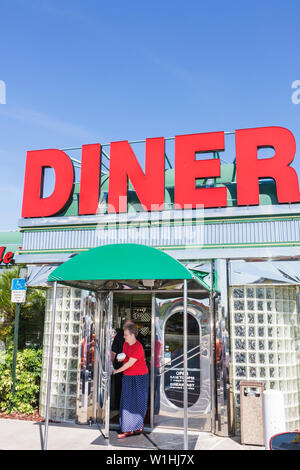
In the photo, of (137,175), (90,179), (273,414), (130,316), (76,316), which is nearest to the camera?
(273,414)

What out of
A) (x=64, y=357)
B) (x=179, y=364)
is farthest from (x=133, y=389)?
(x=64, y=357)

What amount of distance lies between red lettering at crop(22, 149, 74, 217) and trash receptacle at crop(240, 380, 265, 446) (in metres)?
5.30

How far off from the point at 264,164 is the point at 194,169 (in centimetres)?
142

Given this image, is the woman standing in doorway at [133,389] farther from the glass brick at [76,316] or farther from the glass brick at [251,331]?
the glass brick at [251,331]

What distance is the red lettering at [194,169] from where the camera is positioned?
8.00m

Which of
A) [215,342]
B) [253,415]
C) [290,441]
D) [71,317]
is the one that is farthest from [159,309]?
[290,441]

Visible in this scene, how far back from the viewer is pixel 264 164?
7.93 metres

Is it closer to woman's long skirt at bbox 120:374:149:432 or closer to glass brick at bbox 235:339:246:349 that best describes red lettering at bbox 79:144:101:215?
woman's long skirt at bbox 120:374:149:432

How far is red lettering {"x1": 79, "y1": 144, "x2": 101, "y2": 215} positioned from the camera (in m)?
8.58

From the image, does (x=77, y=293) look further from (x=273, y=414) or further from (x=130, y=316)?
(x=273, y=414)

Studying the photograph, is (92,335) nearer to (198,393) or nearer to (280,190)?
(198,393)

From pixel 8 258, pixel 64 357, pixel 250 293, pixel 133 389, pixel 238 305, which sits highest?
pixel 8 258

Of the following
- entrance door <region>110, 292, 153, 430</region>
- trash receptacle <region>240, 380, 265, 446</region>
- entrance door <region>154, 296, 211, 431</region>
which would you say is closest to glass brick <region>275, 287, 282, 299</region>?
entrance door <region>154, 296, 211, 431</region>
